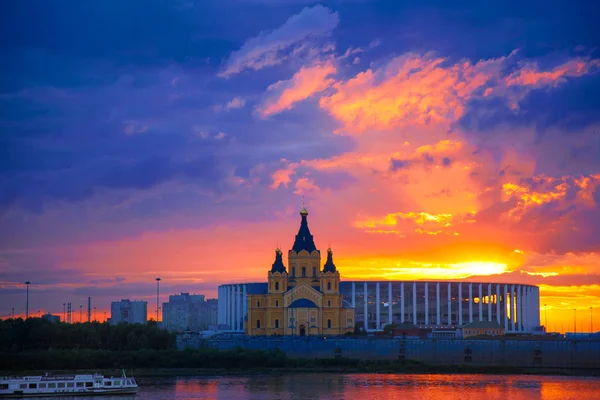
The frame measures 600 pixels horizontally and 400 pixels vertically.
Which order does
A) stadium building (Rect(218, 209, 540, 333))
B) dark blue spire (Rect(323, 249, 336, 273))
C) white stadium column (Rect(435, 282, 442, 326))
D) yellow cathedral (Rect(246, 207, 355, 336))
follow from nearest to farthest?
yellow cathedral (Rect(246, 207, 355, 336)) → dark blue spire (Rect(323, 249, 336, 273)) → stadium building (Rect(218, 209, 540, 333)) → white stadium column (Rect(435, 282, 442, 326))

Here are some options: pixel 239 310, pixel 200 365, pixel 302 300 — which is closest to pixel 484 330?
pixel 302 300

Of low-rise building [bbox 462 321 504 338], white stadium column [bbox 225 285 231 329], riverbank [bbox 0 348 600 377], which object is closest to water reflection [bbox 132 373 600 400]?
riverbank [bbox 0 348 600 377]

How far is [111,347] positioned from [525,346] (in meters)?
46.8

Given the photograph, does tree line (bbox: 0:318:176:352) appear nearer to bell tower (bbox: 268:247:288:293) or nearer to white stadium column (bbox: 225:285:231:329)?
bell tower (bbox: 268:247:288:293)

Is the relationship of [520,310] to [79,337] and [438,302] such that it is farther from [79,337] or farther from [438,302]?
[79,337]

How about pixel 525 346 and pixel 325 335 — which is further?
pixel 325 335

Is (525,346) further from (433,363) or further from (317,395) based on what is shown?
(317,395)

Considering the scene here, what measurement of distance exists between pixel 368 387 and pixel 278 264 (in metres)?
57.7

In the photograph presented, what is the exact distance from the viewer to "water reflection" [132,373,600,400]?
3039 inches

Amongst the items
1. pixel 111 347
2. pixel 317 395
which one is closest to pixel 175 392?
pixel 317 395

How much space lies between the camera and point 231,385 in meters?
86.9

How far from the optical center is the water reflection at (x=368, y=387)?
253ft

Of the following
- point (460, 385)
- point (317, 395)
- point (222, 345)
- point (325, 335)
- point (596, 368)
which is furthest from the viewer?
point (325, 335)

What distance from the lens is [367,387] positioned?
276ft
